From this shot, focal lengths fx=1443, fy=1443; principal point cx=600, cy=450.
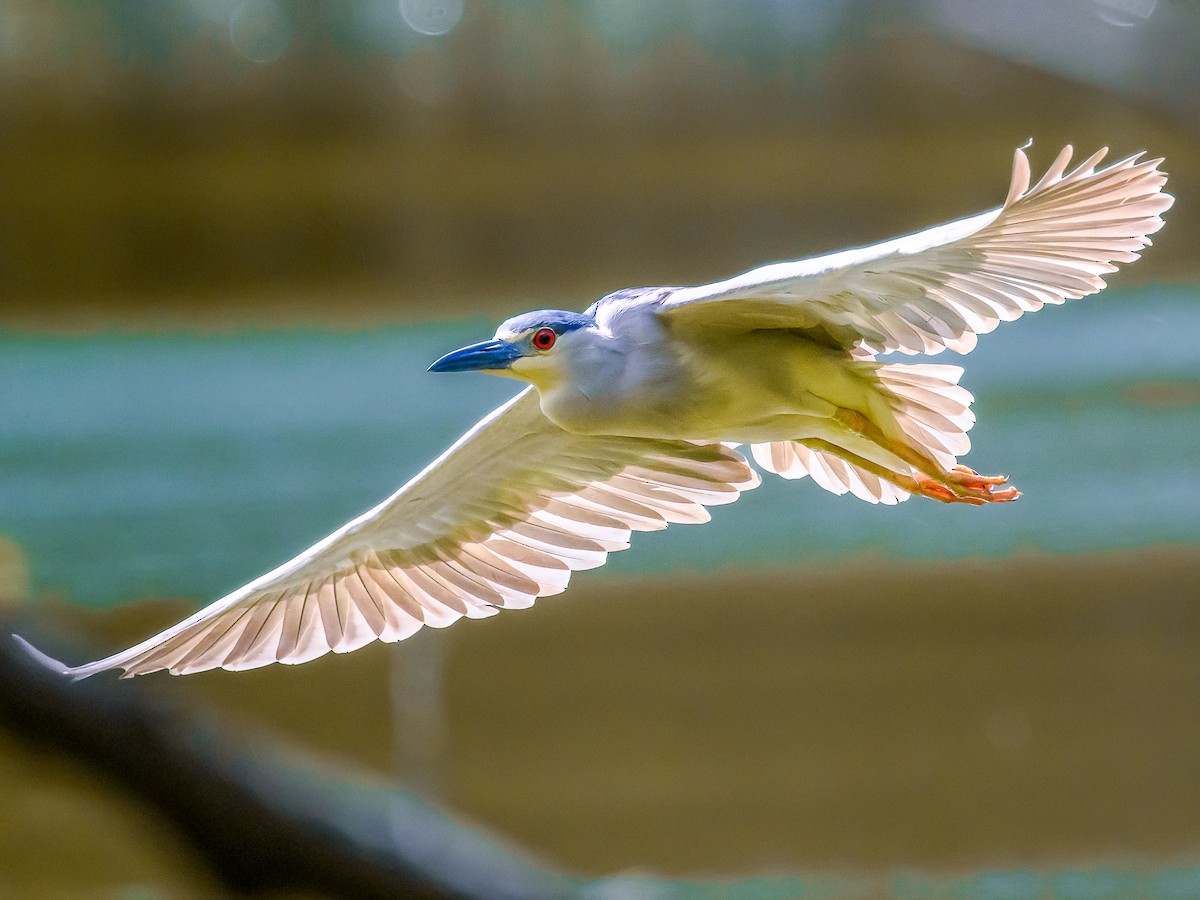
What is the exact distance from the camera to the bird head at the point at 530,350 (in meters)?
1.19

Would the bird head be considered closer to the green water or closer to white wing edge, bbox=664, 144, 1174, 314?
white wing edge, bbox=664, 144, 1174, 314

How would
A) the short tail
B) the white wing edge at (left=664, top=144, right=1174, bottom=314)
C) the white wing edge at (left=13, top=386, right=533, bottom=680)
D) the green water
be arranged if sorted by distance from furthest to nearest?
the green water, the short tail, the white wing edge at (left=13, top=386, right=533, bottom=680), the white wing edge at (left=664, top=144, right=1174, bottom=314)

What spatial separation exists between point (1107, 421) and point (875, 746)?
0.88m

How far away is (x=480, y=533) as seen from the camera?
1.53 metres

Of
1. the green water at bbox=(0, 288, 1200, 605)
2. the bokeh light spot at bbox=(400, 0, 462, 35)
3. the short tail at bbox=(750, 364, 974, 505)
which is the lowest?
the short tail at bbox=(750, 364, 974, 505)

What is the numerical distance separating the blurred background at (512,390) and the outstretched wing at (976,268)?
75.3 inches

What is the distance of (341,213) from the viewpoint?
3072mm

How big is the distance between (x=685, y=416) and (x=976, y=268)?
27 centimetres

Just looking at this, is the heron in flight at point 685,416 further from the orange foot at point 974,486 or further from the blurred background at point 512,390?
the blurred background at point 512,390

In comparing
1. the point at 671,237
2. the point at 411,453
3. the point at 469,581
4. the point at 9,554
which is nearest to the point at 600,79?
the point at 671,237

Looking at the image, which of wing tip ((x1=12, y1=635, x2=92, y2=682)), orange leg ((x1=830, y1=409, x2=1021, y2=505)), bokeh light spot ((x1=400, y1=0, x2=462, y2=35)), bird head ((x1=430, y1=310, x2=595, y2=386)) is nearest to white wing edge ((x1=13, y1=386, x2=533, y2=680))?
wing tip ((x1=12, y1=635, x2=92, y2=682))

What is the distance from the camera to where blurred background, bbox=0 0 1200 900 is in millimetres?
3020

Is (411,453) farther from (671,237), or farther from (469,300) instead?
(671,237)

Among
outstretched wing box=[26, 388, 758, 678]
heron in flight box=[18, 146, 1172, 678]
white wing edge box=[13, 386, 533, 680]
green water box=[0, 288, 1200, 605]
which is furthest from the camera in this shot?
green water box=[0, 288, 1200, 605]
